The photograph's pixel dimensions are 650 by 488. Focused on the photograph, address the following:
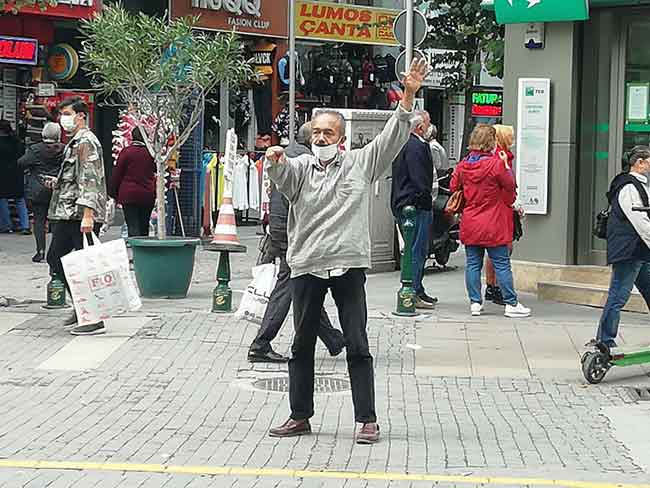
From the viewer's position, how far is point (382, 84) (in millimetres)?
30656

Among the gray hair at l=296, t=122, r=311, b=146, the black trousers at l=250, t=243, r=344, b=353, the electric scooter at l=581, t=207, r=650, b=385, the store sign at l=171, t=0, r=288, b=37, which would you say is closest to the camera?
the electric scooter at l=581, t=207, r=650, b=385

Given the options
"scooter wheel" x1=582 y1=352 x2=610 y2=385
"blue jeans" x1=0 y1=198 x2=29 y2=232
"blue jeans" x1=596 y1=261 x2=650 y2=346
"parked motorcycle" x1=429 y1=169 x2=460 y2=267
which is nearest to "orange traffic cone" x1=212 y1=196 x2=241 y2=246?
"parked motorcycle" x1=429 y1=169 x2=460 y2=267

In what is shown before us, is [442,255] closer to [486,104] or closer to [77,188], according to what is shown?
[77,188]

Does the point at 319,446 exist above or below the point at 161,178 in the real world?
below

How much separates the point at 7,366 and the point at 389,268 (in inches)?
283

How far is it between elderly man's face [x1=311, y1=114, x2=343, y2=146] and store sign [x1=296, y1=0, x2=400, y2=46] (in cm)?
2120

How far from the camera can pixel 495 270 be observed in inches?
496

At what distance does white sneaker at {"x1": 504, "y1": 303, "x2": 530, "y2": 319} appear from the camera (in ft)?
41.0

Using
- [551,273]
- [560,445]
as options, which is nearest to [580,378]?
[560,445]

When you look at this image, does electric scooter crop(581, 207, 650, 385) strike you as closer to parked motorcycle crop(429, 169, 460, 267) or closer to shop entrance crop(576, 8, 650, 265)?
shop entrance crop(576, 8, 650, 265)

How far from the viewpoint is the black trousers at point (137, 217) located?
51.4ft

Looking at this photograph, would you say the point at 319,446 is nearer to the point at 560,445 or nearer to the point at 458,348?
the point at 560,445

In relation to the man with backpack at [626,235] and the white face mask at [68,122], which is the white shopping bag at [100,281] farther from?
A: the man with backpack at [626,235]

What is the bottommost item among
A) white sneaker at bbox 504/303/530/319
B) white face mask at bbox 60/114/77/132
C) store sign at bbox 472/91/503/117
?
white sneaker at bbox 504/303/530/319
